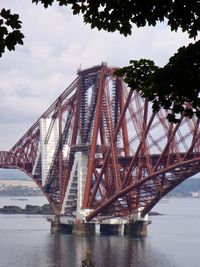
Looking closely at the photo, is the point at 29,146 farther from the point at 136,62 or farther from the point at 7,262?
the point at 136,62

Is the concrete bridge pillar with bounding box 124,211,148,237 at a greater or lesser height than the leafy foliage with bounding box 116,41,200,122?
greater

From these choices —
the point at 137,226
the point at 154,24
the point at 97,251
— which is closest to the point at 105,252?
the point at 97,251

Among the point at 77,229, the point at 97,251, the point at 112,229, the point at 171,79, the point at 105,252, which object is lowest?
the point at 105,252

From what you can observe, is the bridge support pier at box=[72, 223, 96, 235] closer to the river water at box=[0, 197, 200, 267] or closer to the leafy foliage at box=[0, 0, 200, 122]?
the river water at box=[0, 197, 200, 267]

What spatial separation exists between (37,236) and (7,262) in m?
37.5

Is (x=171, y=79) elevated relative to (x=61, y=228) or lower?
lower

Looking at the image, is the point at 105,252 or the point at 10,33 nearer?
the point at 10,33

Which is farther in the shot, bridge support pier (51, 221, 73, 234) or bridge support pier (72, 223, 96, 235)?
bridge support pier (51, 221, 73, 234)

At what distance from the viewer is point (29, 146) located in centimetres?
13612

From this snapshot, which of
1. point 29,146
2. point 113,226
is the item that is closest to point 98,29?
point 113,226

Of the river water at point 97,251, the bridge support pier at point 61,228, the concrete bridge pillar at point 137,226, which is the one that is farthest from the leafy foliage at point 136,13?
the bridge support pier at point 61,228

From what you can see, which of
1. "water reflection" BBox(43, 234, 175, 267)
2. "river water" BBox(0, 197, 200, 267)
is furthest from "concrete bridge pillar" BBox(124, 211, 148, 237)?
"water reflection" BBox(43, 234, 175, 267)

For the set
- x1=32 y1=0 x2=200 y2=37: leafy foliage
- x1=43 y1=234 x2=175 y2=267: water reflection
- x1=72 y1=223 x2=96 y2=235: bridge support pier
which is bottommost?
x1=43 y1=234 x2=175 y2=267: water reflection

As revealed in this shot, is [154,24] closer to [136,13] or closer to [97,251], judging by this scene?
[136,13]
